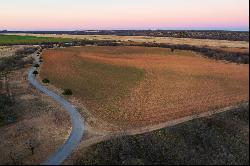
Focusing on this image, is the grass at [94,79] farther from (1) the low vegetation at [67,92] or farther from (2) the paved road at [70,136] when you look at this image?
(2) the paved road at [70,136]

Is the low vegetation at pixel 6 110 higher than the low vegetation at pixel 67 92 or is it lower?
lower

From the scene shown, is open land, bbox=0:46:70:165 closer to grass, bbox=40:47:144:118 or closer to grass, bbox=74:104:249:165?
grass, bbox=74:104:249:165

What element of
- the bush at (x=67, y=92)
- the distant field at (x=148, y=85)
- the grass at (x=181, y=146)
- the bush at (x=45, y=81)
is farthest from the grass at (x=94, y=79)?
the grass at (x=181, y=146)

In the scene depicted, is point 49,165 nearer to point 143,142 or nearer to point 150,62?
point 143,142

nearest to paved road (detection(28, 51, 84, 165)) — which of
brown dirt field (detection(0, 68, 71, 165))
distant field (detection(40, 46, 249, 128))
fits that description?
brown dirt field (detection(0, 68, 71, 165))

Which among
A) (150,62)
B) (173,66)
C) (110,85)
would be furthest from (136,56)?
(110,85)

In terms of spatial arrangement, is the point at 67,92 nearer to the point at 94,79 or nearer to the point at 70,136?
the point at 94,79
